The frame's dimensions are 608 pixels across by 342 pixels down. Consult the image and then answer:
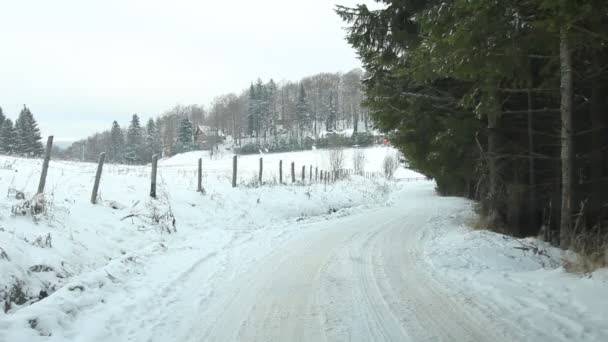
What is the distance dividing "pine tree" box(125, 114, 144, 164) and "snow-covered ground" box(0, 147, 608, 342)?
69.4 metres

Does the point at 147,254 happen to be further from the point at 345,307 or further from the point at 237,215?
the point at 237,215

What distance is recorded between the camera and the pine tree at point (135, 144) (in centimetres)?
7614

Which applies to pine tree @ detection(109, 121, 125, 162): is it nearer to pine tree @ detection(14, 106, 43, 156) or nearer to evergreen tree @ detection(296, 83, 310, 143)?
pine tree @ detection(14, 106, 43, 156)

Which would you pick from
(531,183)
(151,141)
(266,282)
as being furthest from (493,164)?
(151,141)

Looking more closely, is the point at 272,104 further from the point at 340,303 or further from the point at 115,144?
the point at 340,303

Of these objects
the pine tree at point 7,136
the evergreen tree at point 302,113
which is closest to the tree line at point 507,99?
the pine tree at point 7,136

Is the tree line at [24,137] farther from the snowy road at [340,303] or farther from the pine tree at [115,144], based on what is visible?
the snowy road at [340,303]

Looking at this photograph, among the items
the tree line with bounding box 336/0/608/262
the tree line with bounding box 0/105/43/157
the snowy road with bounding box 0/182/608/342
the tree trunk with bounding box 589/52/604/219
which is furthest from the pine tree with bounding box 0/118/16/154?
the tree trunk with bounding box 589/52/604/219

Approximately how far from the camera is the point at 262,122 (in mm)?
88500

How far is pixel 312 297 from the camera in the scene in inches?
200

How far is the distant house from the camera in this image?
82.1m

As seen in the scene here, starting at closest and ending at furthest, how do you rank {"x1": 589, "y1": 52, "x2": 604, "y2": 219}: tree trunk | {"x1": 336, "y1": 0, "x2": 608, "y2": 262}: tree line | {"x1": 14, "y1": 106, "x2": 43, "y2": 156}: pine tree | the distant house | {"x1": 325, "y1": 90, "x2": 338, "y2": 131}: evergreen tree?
{"x1": 336, "y1": 0, "x2": 608, "y2": 262}: tree line
{"x1": 589, "y1": 52, "x2": 604, "y2": 219}: tree trunk
{"x1": 14, "y1": 106, "x2": 43, "y2": 156}: pine tree
the distant house
{"x1": 325, "y1": 90, "x2": 338, "y2": 131}: evergreen tree

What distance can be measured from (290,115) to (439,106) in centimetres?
7874

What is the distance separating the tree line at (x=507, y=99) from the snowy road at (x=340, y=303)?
246 centimetres
